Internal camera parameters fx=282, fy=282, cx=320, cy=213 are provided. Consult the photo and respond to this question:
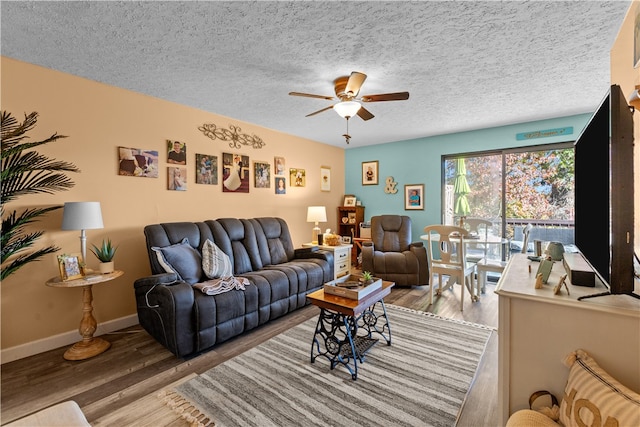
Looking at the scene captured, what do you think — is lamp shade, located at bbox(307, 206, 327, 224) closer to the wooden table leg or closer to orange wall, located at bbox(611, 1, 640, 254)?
the wooden table leg

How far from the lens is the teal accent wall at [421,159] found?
4133 millimetres

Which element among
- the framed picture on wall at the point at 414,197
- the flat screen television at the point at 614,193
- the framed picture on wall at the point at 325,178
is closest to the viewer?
the flat screen television at the point at 614,193

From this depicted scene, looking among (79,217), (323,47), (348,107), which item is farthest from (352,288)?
(79,217)

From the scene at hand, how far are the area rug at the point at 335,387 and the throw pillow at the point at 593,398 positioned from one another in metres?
0.82

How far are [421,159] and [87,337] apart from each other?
509cm

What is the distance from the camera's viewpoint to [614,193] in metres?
1.02

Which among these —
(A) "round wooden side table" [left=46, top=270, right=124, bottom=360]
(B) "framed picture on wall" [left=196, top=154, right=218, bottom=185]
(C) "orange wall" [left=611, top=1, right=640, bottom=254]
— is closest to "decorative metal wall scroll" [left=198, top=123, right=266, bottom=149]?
(B) "framed picture on wall" [left=196, top=154, right=218, bottom=185]

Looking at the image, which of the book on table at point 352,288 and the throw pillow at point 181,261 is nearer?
the book on table at point 352,288

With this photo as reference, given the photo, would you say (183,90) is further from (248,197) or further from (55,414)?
(55,414)

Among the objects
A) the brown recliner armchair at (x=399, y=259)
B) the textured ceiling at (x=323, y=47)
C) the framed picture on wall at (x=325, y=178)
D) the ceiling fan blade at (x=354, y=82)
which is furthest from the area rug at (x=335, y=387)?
the framed picture on wall at (x=325, y=178)

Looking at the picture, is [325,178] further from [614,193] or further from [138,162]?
[614,193]

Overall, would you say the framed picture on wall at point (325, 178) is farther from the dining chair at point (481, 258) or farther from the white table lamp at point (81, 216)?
the white table lamp at point (81, 216)

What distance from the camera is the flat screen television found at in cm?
99

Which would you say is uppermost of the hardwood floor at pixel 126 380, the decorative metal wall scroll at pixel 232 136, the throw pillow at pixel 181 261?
the decorative metal wall scroll at pixel 232 136
